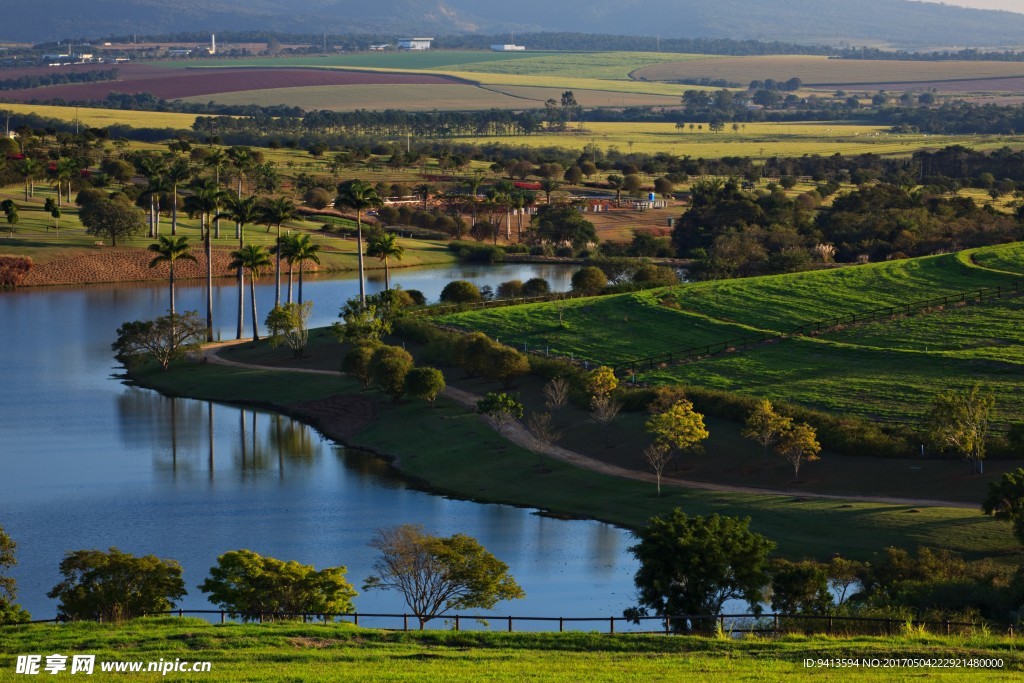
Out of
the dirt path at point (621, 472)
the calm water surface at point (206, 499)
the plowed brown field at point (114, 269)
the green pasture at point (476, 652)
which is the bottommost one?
the plowed brown field at point (114, 269)

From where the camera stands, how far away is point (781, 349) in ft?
267

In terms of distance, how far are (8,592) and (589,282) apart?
6707 centimetres

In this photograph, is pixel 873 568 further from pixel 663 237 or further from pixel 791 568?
pixel 663 237

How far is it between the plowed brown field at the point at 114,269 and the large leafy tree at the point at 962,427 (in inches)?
3373

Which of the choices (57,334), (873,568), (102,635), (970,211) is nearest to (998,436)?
(873,568)

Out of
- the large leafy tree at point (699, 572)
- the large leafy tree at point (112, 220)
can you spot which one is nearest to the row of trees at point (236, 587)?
the large leafy tree at point (699, 572)

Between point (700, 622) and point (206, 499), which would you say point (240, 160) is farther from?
point (700, 622)

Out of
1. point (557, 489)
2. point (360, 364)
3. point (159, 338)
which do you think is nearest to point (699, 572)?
point (557, 489)

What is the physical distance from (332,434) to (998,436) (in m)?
32.0

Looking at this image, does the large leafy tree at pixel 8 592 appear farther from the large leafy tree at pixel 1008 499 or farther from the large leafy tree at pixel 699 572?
the large leafy tree at pixel 1008 499

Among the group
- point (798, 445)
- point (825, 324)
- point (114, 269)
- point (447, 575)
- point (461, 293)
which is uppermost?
point (825, 324)

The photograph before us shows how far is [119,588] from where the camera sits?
42.6m

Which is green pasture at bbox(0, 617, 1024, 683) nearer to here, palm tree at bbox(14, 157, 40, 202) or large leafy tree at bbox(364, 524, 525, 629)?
large leafy tree at bbox(364, 524, 525, 629)

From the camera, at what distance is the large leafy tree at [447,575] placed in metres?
45.1
